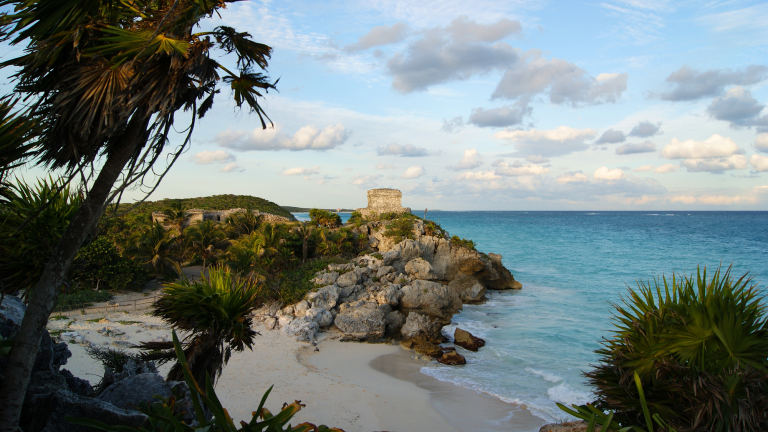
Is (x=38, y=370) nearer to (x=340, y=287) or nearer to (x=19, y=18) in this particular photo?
(x=19, y=18)

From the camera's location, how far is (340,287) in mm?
19938

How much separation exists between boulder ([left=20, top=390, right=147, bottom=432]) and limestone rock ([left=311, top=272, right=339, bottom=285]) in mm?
16662

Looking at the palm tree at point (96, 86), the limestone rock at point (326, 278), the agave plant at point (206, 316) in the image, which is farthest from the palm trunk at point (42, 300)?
the limestone rock at point (326, 278)

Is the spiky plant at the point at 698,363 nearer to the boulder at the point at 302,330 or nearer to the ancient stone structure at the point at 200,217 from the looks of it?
the boulder at the point at 302,330

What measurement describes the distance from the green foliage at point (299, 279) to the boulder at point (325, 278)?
331 mm

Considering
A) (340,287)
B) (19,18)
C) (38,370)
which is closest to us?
(19,18)

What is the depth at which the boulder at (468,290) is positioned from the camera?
2411cm

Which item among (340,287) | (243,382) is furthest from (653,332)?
(340,287)

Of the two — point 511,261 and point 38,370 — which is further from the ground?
point 38,370

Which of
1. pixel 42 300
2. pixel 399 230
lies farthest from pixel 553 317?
pixel 42 300

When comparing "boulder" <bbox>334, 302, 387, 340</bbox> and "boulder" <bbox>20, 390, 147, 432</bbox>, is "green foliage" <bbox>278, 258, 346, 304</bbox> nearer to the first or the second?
"boulder" <bbox>334, 302, 387, 340</bbox>

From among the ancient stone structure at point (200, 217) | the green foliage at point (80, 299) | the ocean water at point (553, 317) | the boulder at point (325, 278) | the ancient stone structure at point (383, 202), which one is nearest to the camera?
the ocean water at point (553, 317)

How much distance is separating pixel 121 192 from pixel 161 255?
69.1 ft

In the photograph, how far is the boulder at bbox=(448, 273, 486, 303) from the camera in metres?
24.1
